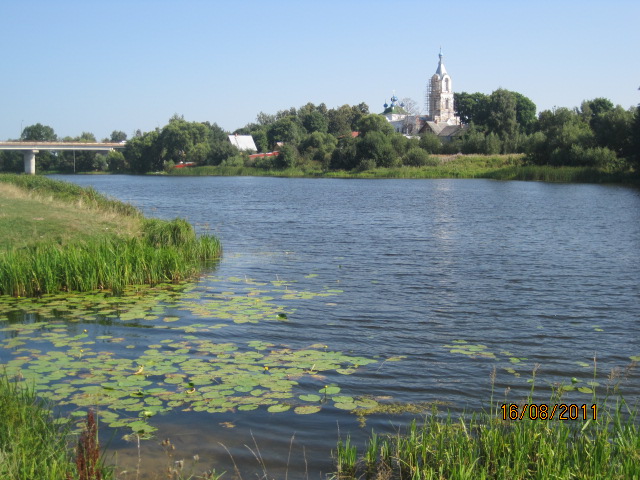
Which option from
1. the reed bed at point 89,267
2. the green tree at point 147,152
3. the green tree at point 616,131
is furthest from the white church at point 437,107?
the reed bed at point 89,267

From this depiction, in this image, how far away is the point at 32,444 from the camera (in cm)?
606

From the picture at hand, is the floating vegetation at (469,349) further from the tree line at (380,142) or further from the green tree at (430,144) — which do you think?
the green tree at (430,144)

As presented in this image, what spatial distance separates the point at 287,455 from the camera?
7172 millimetres

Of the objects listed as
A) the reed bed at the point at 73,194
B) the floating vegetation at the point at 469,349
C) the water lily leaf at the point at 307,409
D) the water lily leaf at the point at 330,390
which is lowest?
the water lily leaf at the point at 307,409

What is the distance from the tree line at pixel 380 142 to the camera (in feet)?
219

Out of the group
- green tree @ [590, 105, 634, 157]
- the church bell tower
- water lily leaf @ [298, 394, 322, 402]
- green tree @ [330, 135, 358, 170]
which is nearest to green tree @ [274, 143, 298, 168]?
green tree @ [330, 135, 358, 170]

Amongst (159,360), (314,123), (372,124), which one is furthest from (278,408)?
(314,123)

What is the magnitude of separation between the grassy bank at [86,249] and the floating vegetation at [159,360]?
1.68 ft

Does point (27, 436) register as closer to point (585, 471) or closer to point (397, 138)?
point (585, 471)

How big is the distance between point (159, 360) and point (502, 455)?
18.5 ft

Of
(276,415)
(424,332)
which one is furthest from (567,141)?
(276,415)

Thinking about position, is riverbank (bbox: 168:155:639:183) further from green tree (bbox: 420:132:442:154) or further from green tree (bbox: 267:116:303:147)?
green tree (bbox: 267:116:303:147)

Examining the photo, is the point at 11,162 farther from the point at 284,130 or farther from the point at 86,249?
the point at 86,249

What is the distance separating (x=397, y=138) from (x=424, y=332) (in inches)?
3224
